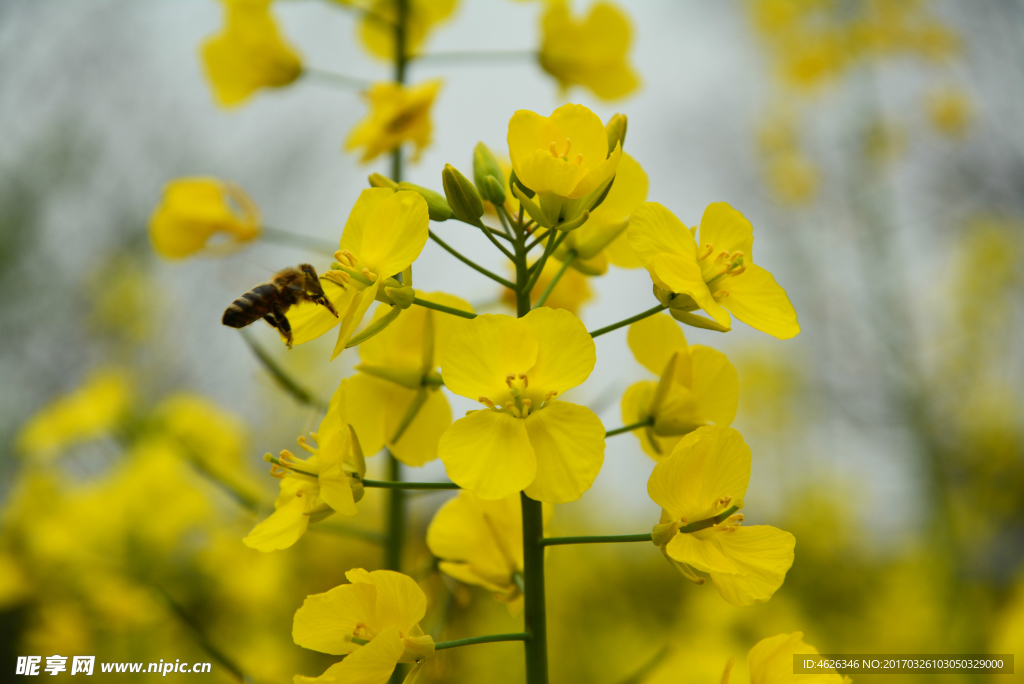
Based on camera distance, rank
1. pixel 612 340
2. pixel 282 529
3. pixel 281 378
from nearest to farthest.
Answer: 1. pixel 282 529
2. pixel 281 378
3. pixel 612 340

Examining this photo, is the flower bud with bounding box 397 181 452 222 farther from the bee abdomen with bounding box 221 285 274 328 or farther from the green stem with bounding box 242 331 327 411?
the green stem with bounding box 242 331 327 411

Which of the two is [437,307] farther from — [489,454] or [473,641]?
[473,641]

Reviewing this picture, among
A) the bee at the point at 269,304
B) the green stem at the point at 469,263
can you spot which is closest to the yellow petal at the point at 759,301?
the green stem at the point at 469,263

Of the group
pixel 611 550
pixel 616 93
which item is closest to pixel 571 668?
pixel 611 550

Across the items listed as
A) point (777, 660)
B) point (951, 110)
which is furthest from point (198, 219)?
point (951, 110)

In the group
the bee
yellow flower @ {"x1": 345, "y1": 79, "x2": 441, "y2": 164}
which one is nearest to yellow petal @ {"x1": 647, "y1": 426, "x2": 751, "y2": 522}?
the bee

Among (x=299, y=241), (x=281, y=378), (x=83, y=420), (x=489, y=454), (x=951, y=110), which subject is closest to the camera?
(x=489, y=454)

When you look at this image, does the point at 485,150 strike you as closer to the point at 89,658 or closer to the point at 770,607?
the point at 89,658
